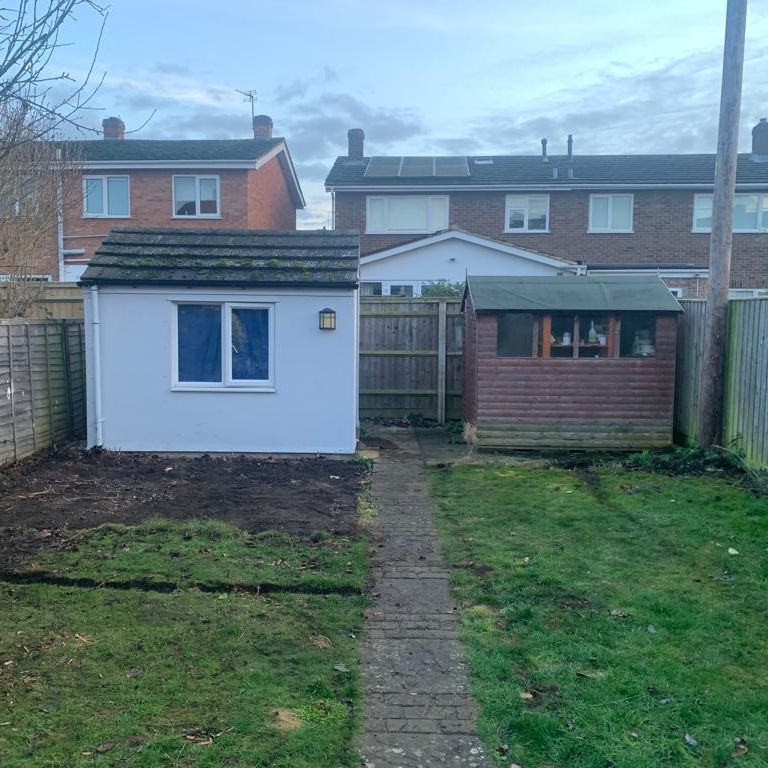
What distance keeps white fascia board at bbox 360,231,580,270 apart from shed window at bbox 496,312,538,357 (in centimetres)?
823

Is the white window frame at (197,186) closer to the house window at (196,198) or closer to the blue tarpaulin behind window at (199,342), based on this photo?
the house window at (196,198)

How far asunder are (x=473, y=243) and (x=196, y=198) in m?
10.1

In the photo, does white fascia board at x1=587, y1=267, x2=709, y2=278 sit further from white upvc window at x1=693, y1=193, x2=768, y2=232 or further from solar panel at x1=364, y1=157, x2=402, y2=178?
solar panel at x1=364, y1=157, x2=402, y2=178

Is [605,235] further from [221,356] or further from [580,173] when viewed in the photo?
[221,356]

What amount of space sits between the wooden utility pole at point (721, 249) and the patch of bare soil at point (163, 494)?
4.99 m

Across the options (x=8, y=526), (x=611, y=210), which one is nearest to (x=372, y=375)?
(x=8, y=526)

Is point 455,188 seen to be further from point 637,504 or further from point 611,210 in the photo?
point 637,504

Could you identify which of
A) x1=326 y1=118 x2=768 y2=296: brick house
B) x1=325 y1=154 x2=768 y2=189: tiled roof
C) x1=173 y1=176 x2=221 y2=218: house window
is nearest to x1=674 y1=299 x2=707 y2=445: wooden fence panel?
x1=326 y1=118 x2=768 y2=296: brick house

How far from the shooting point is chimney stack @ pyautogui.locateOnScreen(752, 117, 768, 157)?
2711 centimetres

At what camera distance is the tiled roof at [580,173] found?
24312 millimetres

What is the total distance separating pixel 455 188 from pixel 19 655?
22.1 m

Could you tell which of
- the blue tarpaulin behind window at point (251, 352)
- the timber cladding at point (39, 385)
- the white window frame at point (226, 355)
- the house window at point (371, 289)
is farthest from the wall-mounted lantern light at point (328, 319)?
the house window at point (371, 289)

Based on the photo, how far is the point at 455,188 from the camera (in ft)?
80.1

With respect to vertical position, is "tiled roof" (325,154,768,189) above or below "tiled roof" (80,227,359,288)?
above
